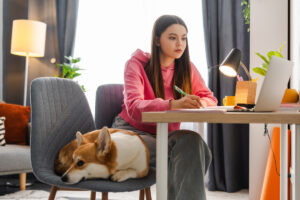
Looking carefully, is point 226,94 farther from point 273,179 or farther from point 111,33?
point 111,33

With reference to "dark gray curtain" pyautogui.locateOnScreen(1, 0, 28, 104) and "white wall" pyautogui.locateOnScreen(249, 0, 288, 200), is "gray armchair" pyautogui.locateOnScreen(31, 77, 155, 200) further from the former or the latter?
"dark gray curtain" pyautogui.locateOnScreen(1, 0, 28, 104)

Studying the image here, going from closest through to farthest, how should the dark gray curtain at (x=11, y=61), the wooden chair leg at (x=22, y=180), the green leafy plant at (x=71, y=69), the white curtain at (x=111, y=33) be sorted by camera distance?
the wooden chair leg at (x=22, y=180) → the green leafy plant at (x=71, y=69) → the white curtain at (x=111, y=33) → the dark gray curtain at (x=11, y=61)

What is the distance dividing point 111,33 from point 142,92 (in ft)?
6.92

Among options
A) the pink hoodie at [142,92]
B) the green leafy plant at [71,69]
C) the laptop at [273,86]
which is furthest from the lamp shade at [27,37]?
the laptop at [273,86]

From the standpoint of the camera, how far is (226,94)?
297 centimetres

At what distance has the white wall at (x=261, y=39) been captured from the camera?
2307mm

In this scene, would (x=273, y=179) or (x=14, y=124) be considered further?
(x=14, y=124)

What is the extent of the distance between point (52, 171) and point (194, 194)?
22.0 inches

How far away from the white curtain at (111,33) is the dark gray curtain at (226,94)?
386mm

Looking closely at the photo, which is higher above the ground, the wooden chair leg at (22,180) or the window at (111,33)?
the window at (111,33)

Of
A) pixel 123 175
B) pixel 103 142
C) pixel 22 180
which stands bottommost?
pixel 22 180

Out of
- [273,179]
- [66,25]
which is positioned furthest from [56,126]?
[66,25]

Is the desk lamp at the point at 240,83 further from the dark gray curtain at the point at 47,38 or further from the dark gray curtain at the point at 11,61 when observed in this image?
the dark gray curtain at the point at 11,61

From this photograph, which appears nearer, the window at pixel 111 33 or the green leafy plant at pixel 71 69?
the green leafy plant at pixel 71 69
